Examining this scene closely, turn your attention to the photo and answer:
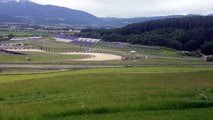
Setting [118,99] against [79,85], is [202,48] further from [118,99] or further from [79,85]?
[118,99]

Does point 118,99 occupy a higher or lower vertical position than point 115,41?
higher

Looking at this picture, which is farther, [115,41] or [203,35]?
[115,41]

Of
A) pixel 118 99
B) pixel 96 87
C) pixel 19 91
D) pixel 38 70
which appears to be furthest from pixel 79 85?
pixel 38 70

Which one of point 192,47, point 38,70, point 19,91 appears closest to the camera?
point 19,91

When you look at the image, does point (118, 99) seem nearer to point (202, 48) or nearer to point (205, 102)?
point (205, 102)

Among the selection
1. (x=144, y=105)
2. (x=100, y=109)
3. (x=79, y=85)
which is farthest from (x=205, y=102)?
(x=79, y=85)

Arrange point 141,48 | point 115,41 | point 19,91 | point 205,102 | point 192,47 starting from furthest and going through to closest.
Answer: point 115,41 < point 141,48 < point 192,47 < point 19,91 < point 205,102
